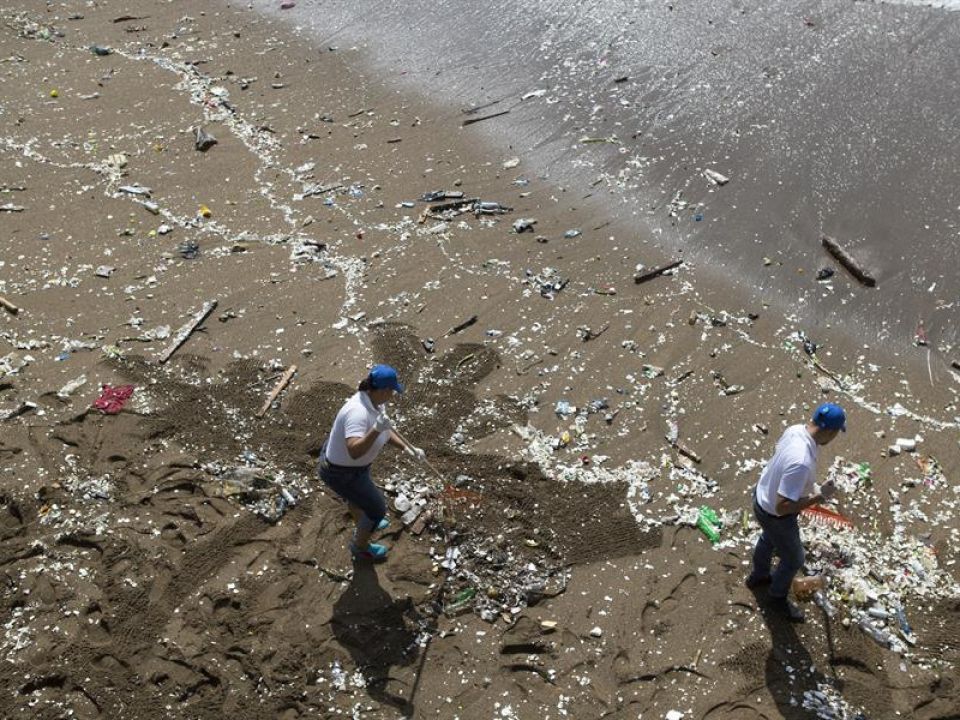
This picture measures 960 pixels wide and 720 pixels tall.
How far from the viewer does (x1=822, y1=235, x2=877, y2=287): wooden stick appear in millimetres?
9383

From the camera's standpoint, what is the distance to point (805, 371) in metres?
8.53

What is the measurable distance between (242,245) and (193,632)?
571 centimetres

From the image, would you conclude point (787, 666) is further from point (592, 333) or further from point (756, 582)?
point (592, 333)

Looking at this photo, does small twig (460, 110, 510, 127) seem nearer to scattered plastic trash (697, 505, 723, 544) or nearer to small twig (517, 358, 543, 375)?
small twig (517, 358, 543, 375)

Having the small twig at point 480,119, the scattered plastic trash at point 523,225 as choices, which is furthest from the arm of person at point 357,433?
the small twig at point 480,119

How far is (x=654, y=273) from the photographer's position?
9797 millimetres

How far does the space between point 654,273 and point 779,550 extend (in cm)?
446

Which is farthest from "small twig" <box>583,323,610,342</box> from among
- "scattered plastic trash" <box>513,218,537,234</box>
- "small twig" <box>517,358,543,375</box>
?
"scattered plastic trash" <box>513,218,537,234</box>

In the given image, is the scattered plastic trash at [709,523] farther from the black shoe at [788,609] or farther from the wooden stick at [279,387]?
the wooden stick at [279,387]

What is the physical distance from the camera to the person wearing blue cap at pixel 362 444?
587 centimetres

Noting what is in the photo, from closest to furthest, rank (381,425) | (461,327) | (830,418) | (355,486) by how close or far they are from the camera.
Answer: (830,418)
(381,425)
(355,486)
(461,327)

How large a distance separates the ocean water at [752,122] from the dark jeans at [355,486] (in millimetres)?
5289

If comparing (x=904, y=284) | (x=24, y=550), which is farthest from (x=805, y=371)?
(x=24, y=550)

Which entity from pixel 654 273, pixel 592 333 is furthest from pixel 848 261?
pixel 592 333
